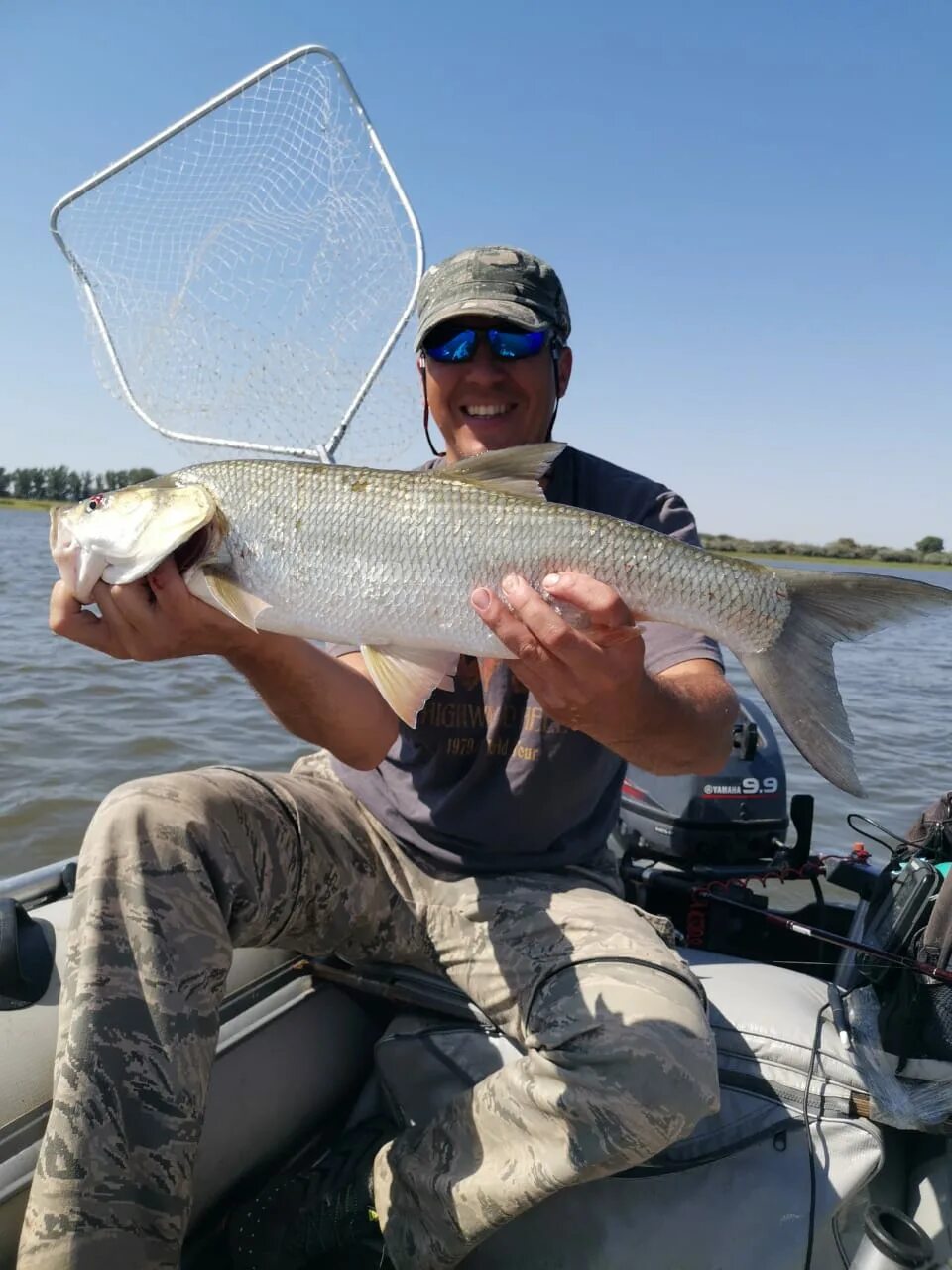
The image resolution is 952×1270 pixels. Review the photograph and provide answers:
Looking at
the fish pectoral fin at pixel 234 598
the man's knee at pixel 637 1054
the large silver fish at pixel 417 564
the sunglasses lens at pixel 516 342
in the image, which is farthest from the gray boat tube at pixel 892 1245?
the sunglasses lens at pixel 516 342

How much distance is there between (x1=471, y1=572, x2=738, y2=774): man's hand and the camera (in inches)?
88.4

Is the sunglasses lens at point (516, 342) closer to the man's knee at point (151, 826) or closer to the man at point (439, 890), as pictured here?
the man at point (439, 890)

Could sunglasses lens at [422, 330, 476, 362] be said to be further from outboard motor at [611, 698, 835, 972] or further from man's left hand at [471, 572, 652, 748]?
outboard motor at [611, 698, 835, 972]

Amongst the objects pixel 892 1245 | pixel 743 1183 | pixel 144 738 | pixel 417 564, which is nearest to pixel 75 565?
pixel 417 564

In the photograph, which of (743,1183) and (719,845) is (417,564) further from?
(719,845)

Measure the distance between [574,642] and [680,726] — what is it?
1.76 feet

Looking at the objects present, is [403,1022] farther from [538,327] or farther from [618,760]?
[538,327]

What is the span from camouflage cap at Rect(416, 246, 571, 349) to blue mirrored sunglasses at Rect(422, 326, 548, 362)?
0.05 meters

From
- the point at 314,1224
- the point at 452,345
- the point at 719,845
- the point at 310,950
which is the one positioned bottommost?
the point at 314,1224

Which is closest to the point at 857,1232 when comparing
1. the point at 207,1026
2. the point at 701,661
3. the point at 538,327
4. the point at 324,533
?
the point at 701,661

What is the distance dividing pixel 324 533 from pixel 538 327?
4.24 feet

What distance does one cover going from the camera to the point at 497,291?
10.6 feet

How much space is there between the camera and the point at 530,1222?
2492mm

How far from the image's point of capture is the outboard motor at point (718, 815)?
423cm
